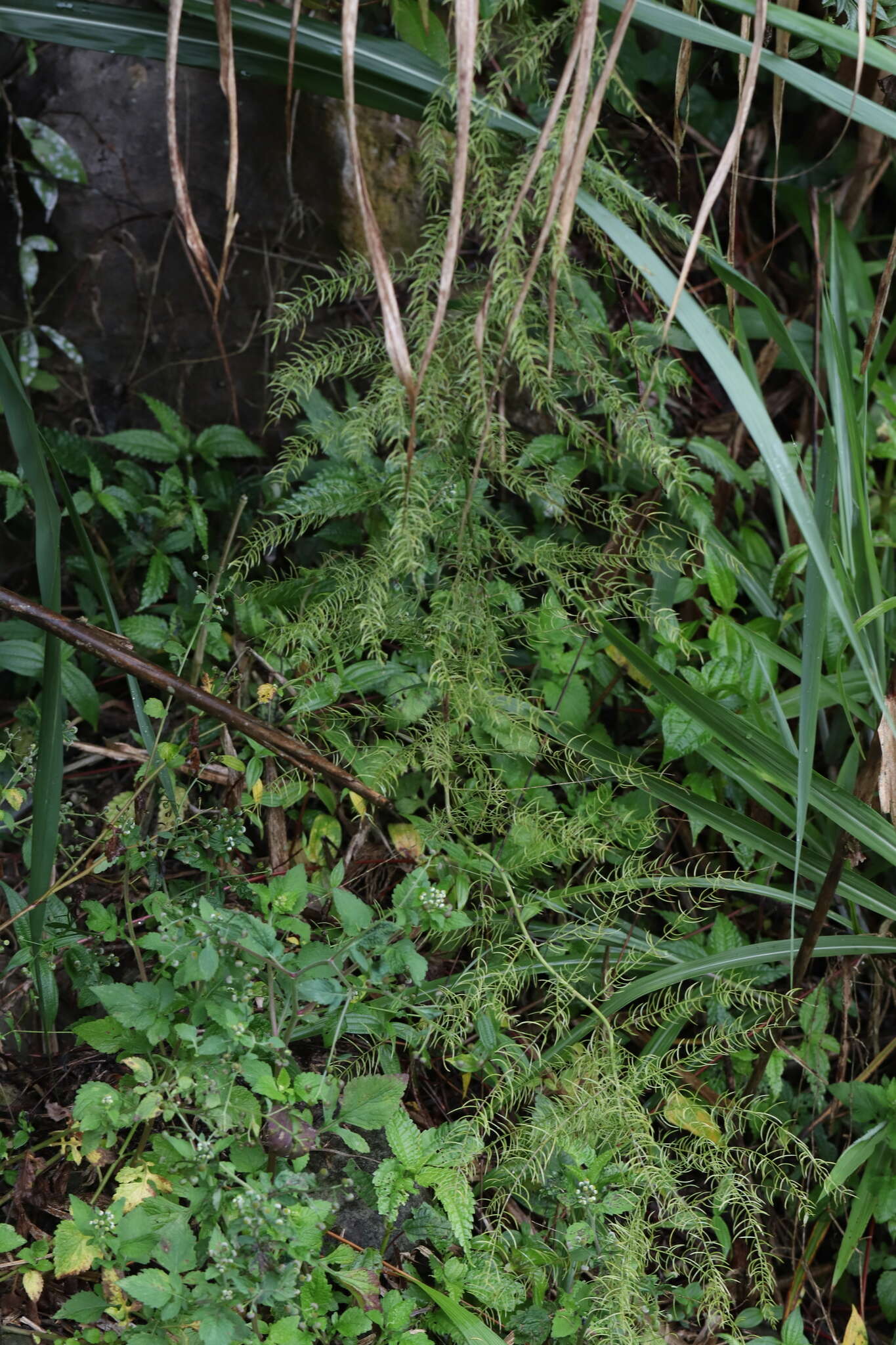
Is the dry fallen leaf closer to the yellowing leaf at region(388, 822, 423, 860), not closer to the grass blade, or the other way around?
the yellowing leaf at region(388, 822, 423, 860)

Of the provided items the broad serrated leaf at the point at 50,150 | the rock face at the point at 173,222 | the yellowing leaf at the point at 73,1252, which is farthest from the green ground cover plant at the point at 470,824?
the broad serrated leaf at the point at 50,150

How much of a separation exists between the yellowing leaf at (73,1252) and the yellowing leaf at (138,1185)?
52 mm

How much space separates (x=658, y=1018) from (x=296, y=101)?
179 cm

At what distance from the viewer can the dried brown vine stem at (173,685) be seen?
125cm

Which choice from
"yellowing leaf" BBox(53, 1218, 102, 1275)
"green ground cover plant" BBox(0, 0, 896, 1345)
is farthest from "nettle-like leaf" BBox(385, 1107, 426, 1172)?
"yellowing leaf" BBox(53, 1218, 102, 1275)

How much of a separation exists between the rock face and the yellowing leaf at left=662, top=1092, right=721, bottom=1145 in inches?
56.1

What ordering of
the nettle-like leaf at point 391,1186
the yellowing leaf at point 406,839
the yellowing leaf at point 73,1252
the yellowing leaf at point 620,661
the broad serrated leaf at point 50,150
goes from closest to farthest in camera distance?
1. the yellowing leaf at point 73,1252
2. the nettle-like leaf at point 391,1186
3. the yellowing leaf at point 406,839
4. the yellowing leaf at point 620,661
5. the broad serrated leaf at point 50,150

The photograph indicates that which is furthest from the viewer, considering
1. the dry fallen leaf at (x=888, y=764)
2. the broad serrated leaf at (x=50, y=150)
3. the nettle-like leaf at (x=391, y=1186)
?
the broad serrated leaf at (x=50, y=150)

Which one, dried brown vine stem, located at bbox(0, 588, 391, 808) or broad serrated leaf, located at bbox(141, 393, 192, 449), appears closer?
dried brown vine stem, located at bbox(0, 588, 391, 808)

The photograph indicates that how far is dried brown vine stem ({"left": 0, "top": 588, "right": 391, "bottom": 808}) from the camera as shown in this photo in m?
1.25

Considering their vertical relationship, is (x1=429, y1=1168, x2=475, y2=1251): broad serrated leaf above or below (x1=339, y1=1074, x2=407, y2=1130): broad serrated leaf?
below

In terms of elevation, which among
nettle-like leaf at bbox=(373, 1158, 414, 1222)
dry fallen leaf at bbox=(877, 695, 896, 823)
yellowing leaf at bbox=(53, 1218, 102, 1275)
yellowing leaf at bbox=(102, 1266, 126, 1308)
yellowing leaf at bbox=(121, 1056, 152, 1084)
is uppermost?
dry fallen leaf at bbox=(877, 695, 896, 823)

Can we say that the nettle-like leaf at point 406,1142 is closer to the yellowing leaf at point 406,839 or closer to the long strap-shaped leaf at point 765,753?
the yellowing leaf at point 406,839

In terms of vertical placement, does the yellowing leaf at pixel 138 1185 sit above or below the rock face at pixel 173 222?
below
